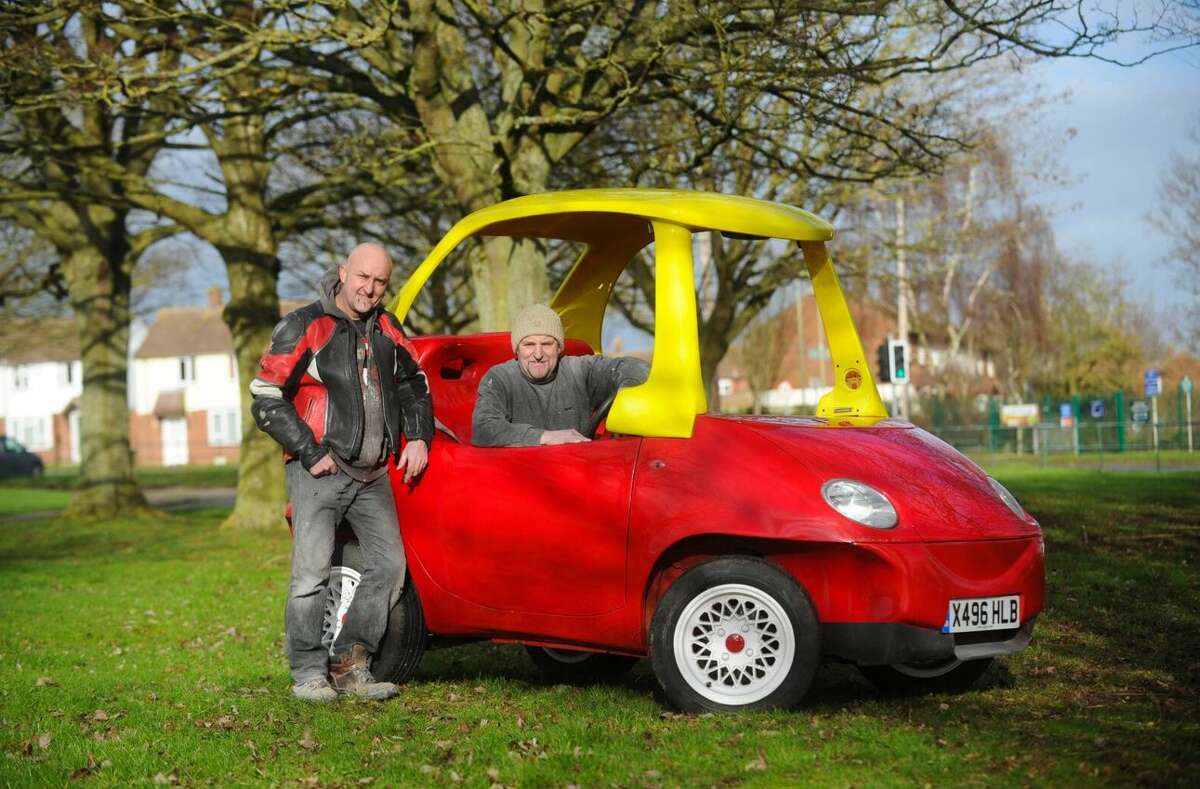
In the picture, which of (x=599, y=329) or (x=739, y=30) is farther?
(x=739, y=30)

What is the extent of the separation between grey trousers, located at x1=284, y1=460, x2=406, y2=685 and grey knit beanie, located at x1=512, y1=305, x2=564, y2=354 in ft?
3.07

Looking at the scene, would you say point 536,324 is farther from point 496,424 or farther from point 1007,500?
point 1007,500

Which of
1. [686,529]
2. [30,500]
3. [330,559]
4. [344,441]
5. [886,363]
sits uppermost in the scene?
[886,363]

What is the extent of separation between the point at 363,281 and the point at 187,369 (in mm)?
80678

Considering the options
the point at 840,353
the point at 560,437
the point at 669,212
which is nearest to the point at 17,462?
the point at 560,437

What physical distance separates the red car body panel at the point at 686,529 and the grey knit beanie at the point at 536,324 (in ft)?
2.07

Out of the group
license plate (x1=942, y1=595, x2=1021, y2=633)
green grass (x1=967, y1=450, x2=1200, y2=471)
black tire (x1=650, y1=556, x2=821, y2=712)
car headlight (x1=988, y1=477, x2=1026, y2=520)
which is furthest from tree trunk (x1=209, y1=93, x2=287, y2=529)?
green grass (x1=967, y1=450, x2=1200, y2=471)

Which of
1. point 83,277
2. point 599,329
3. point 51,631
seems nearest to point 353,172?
point 83,277

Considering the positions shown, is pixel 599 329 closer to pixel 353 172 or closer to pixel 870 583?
pixel 870 583

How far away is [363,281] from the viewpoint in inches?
270

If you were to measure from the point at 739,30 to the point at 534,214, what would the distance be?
7.88 meters

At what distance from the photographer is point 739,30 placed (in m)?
14.3

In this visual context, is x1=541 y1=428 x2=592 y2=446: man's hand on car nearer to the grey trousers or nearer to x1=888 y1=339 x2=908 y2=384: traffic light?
the grey trousers

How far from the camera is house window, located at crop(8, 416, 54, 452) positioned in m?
89.5
